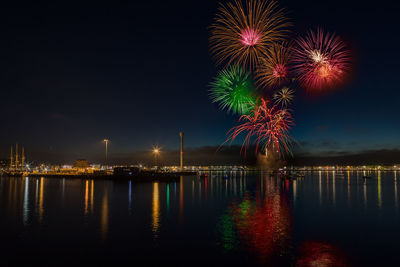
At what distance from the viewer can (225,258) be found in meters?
13.9

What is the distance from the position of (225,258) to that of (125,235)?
735 centimetres

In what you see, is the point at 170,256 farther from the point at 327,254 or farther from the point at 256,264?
the point at 327,254

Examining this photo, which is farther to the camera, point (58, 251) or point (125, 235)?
point (125, 235)

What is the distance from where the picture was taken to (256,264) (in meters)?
13.0

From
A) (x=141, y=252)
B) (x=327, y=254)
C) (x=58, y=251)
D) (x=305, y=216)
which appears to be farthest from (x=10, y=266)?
(x=305, y=216)

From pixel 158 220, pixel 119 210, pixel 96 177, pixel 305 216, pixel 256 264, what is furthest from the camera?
pixel 96 177

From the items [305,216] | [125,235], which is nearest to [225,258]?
[125,235]

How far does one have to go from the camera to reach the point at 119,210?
28906mm

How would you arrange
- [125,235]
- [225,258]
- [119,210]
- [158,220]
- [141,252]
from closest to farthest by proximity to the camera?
[225,258], [141,252], [125,235], [158,220], [119,210]

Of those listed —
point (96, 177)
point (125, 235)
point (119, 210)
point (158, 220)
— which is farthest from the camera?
point (96, 177)

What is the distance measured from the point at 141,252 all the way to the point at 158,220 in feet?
28.4

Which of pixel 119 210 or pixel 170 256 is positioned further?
pixel 119 210

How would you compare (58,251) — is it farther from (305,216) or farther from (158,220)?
(305,216)

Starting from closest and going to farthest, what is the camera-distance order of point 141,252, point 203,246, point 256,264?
point 256,264 → point 141,252 → point 203,246
